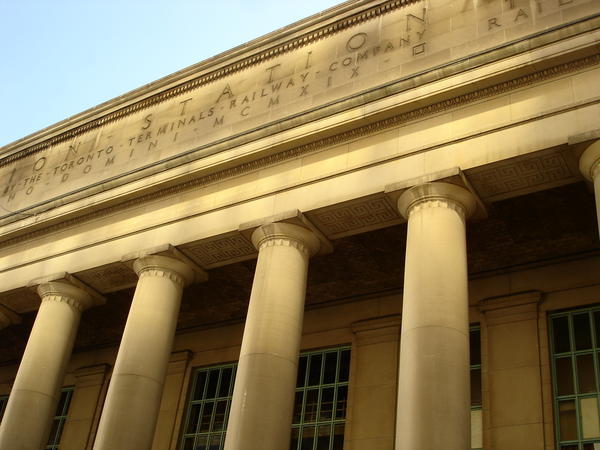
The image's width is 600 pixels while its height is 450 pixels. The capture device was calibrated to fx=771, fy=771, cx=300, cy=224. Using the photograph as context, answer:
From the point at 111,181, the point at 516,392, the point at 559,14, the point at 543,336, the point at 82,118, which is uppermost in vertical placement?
the point at 82,118

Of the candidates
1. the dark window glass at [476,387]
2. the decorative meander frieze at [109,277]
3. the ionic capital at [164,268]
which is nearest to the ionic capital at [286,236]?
the ionic capital at [164,268]

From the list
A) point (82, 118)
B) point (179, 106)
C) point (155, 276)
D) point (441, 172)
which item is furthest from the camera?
point (82, 118)

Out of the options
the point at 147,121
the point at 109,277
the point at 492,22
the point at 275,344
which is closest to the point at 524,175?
the point at 492,22

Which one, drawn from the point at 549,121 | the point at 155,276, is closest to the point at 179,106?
the point at 155,276

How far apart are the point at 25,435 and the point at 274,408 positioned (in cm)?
988

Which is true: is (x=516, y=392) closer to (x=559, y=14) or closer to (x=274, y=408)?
(x=274, y=408)

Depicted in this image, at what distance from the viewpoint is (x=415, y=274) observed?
2028 cm

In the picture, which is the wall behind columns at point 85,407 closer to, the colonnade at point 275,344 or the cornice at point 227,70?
the colonnade at point 275,344

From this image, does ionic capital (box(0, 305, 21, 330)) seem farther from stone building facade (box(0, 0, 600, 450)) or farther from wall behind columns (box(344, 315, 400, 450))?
wall behind columns (box(344, 315, 400, 450))

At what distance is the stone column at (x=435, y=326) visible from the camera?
1781 centimetres

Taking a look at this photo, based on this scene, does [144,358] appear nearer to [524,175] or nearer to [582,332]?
[524,175]

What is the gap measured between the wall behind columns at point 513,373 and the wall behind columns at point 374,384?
343 cm

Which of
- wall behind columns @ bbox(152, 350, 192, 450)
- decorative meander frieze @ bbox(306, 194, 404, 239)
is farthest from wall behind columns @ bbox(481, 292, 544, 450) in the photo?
wall behind columns @ bbox(152, 350, 192, 450)

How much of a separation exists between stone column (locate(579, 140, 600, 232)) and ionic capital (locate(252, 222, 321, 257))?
836 centimetres
